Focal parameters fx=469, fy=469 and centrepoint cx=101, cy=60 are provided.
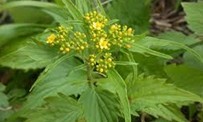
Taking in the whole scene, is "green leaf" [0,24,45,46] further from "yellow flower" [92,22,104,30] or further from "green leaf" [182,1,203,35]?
"yellow flower" [92,22,104,30]

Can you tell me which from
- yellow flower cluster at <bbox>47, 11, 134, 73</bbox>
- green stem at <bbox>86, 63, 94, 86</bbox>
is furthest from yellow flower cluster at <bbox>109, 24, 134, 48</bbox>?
green stem at <bbox>86, 63, 94, 86</bbox>

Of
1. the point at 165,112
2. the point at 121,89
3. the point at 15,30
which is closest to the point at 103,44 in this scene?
the point at 121,89

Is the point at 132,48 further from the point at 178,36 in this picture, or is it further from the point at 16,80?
the point at 16,80

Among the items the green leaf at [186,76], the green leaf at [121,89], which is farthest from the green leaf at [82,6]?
the green leaf at [186,76]

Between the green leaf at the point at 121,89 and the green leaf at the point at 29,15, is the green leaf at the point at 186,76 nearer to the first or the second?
the green leaf at the point at 121,89

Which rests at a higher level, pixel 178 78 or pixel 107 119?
pixel 107 119

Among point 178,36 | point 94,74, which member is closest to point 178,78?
point 178,36

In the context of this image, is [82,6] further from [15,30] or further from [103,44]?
[15,30]
